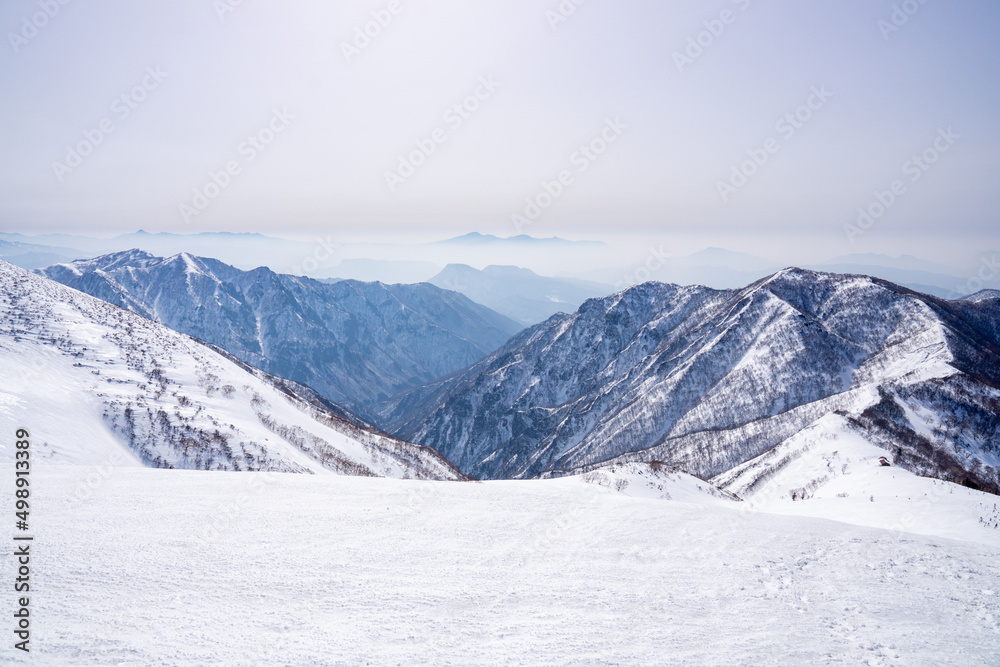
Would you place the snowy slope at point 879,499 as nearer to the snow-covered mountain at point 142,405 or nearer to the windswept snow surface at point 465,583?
the windswept snow surface at point 465,583

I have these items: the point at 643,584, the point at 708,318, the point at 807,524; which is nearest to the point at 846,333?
the point at 708,318

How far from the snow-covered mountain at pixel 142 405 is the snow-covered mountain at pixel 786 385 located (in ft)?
192

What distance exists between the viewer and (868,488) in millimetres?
27000

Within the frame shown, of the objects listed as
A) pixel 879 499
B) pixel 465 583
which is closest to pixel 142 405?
pixel 465 583

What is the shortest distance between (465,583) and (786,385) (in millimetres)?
121866

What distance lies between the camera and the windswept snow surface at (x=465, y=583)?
7.44 metres

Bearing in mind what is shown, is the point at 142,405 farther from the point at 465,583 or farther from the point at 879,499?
the point at 879,499

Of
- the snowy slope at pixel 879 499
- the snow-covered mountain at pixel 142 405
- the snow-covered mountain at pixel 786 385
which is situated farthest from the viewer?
the snow-covered mountain at pixel 786 385

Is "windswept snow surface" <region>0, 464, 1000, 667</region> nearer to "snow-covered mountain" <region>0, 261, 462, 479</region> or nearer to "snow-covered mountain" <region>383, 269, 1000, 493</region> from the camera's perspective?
"snow-covered mountain" <region>0, 261, 462, 479</region>

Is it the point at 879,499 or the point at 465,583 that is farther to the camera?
the point at 879,499

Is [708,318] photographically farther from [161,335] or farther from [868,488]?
[161,335]

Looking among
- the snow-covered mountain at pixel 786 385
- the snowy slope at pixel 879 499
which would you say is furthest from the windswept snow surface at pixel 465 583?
the snow-covered mountain at pixel 786 385

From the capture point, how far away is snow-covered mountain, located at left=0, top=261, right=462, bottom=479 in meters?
22.8

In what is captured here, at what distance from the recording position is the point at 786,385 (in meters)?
108
